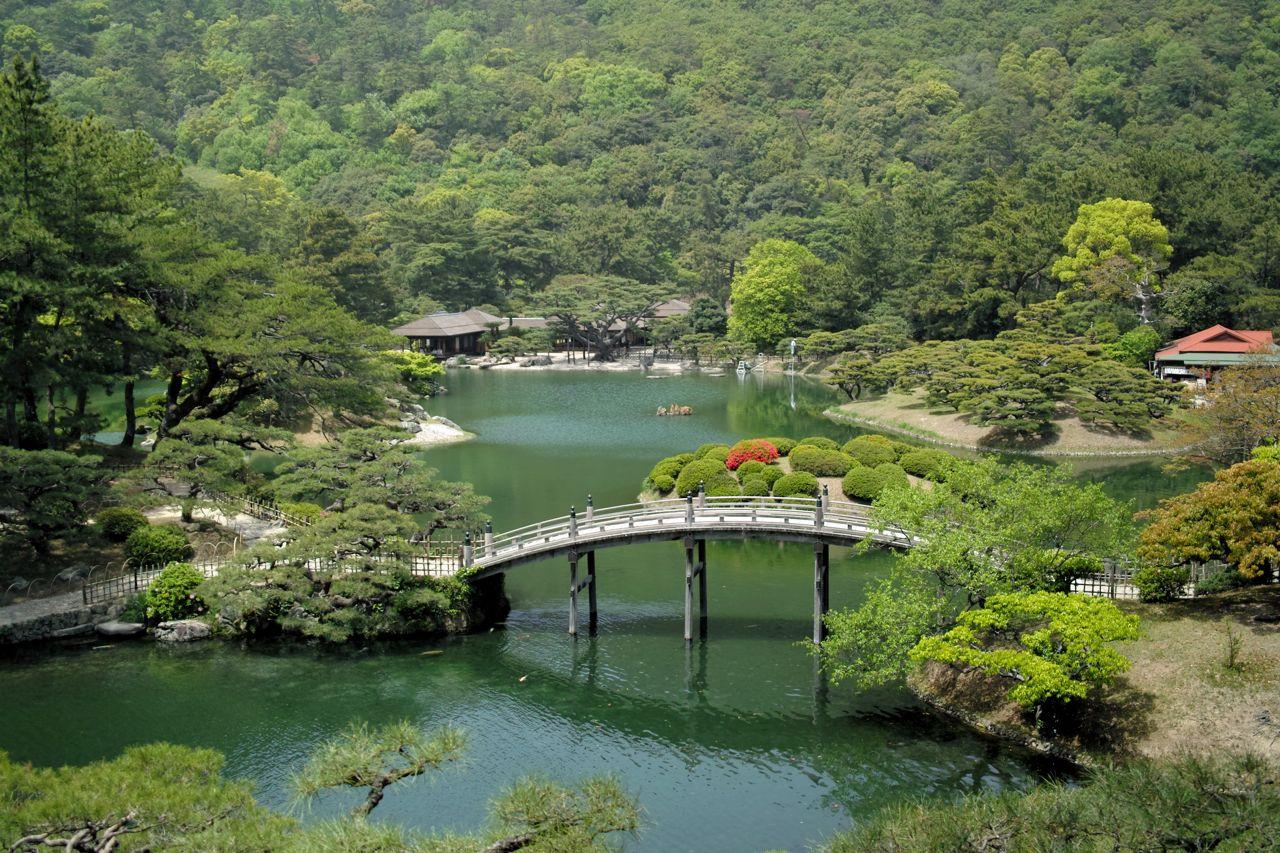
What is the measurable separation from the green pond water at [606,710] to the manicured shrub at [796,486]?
2301mm

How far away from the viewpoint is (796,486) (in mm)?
34688

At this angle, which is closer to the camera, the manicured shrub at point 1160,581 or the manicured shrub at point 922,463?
the manicured shrub at point 1160,581

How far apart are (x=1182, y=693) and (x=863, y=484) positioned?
51.2 feet

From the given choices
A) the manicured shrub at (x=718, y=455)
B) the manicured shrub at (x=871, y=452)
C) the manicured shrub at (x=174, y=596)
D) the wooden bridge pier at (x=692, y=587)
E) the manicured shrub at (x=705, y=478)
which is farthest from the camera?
the manicured shrub at (x=718, y=455)

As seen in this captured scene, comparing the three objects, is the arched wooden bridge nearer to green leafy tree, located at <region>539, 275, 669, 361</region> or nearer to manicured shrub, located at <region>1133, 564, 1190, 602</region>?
manicured shrub, located at <region>1133, 564, 1190, 602</region>

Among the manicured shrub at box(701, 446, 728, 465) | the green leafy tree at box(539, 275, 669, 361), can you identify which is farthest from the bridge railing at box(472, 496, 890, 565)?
the green leafy tree at box(539, 275, 669, 361)

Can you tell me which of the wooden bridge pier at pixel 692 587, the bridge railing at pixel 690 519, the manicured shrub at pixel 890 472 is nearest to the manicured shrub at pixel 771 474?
the manicured shrub at pixel 890 472

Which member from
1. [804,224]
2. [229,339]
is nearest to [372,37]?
[804,224]

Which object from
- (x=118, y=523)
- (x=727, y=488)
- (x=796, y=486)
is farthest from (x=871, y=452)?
(x=118, y=523)

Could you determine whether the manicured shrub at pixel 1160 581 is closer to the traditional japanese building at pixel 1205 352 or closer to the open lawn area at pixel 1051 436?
the open lawn area at pixel 1051 436

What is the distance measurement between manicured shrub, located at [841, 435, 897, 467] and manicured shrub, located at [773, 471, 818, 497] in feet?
11.1

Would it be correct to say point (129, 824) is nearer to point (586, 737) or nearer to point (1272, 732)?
point (586, 737)

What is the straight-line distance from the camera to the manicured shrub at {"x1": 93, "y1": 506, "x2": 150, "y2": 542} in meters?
29.7

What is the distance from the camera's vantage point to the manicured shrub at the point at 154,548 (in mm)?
28328
